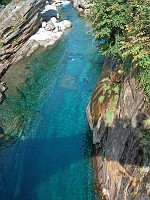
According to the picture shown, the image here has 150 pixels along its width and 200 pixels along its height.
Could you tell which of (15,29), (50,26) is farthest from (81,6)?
(15,29)

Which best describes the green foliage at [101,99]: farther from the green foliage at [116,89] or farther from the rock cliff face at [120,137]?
the green foliage at [116,89]

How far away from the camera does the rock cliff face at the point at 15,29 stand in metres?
38.7

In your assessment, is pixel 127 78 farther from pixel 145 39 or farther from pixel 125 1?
pixel 125 1

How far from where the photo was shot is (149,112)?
50.2 ft

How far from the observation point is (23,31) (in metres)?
41.6

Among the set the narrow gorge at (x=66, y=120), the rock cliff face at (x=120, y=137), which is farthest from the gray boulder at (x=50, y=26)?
the rock cliff face at (x=120, y=137)

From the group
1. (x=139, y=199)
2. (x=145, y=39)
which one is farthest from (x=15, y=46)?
(x=139, y=199)

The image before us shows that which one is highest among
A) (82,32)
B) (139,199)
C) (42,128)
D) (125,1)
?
(125,1)

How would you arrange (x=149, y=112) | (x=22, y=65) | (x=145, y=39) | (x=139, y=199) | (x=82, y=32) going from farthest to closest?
(x=82, y=32), (x=22, y=65), (x=145, y=39), (x=149, y=112), (x=139, y=199)

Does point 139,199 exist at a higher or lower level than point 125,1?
lower


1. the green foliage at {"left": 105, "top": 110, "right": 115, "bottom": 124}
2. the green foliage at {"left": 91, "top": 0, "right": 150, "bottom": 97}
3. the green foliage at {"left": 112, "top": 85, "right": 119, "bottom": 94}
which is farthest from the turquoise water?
the green foliage at {"left": 91, "top": 0, "right": 150, "bottom": 97}

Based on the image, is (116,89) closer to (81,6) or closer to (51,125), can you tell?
(51,125)

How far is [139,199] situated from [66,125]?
12952 millimetres

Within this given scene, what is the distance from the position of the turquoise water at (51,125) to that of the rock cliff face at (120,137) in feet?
4.87
